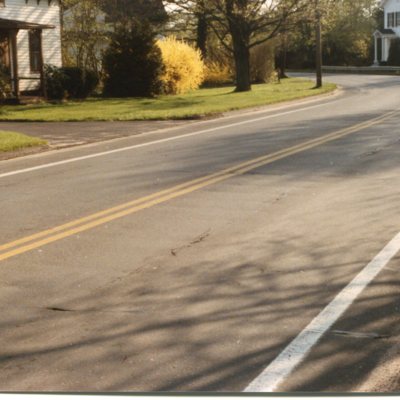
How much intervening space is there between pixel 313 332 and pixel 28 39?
116 ft

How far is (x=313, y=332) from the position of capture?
6074 millimetres

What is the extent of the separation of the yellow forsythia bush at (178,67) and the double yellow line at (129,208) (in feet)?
88.1

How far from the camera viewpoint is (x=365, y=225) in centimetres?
977

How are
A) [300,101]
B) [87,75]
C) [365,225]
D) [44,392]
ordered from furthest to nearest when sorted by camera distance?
[87,75] → [300,101] → [365,225] → [44,392]

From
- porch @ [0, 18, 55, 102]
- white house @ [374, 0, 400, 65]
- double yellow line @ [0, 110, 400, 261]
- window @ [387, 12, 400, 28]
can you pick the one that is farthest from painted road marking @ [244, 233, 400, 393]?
window @ [387, 12, 400, 28]

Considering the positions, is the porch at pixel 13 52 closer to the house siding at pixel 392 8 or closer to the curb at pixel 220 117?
the curb at pixel 220 117

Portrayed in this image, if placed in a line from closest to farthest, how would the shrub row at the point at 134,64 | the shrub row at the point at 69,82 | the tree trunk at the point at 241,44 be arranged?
the shrub row at the point at 69,82 → the shrub row at the point at 134,64 → the tree trunk at the point at 241,44

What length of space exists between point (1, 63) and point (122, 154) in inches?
823

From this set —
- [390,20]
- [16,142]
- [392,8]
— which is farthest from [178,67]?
[392,8]

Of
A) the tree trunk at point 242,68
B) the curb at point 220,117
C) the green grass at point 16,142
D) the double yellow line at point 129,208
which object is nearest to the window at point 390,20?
the curb at point 220,117

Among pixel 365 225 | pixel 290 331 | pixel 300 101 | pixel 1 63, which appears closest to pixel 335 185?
pixel 365 225

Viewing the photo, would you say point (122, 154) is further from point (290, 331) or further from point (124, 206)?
point (290, 331)

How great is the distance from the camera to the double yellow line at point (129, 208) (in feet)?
29.6

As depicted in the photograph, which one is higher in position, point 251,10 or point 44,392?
point 251,10
